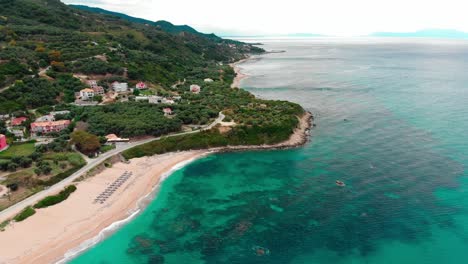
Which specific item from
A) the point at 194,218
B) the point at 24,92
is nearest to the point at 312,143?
the point at 194,218

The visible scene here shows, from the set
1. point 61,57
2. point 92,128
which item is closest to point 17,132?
point 92,128

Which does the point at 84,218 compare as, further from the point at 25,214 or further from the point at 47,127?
the point at 47,127

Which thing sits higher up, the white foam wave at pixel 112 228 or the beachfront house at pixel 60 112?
the beachfront house at pixel 60 112

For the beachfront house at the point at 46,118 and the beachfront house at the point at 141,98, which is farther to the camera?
the beachfront house at the point at 141,98

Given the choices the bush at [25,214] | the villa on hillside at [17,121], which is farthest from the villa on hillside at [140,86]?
the bush at [25,214]

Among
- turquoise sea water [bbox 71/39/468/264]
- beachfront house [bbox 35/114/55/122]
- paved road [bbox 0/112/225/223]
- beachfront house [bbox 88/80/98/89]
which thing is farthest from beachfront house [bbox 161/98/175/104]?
turquoise sea water [bbox 71/39/468/264]

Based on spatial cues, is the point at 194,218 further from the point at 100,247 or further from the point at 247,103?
the point at 247,103

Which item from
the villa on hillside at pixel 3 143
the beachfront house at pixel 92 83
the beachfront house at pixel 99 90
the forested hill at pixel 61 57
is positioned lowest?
the villa on hillside at pixel 3 143

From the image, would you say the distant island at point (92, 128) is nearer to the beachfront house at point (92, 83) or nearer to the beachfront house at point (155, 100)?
the beachfront house at point (92, 83)
